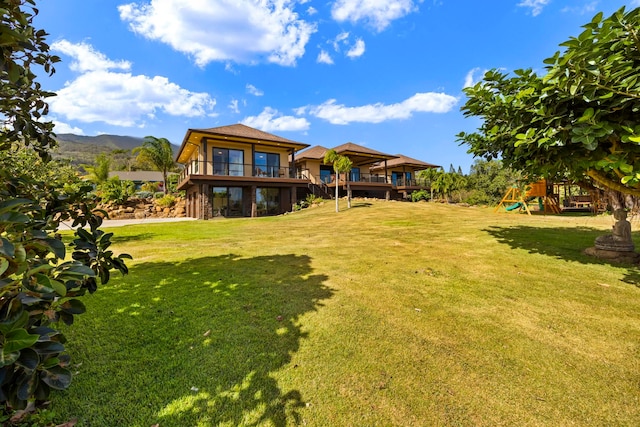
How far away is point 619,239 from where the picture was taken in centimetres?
599

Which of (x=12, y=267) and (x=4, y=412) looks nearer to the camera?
(x=12, y=267)

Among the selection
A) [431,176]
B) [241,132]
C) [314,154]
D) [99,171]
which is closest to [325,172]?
[314,154]

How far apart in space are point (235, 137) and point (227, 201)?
5.13 m

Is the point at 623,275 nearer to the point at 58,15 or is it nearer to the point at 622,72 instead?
the point at 622,72

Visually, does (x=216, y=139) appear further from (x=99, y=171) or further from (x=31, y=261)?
(x=99, y=171)

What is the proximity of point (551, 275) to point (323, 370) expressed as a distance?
503 cm

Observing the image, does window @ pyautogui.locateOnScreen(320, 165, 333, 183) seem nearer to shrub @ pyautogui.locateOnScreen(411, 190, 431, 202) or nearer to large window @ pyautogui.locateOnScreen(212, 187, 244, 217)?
large window @ pyautogui.locateOnScreen(212, 187, 244, 217)

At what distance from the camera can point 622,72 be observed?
3141 mm

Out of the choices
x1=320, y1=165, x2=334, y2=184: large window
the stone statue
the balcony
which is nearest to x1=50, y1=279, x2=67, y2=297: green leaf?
the stone statue

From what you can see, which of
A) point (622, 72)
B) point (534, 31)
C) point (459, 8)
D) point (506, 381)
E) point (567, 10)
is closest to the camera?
point (506, 381)

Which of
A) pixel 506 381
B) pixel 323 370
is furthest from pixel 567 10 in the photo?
pixel 323 370

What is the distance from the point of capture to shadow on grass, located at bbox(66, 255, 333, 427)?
210 centimetres

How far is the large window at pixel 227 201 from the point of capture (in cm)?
2106

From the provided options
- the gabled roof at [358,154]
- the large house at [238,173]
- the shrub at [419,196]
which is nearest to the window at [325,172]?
the gabled roof at [358,154]
